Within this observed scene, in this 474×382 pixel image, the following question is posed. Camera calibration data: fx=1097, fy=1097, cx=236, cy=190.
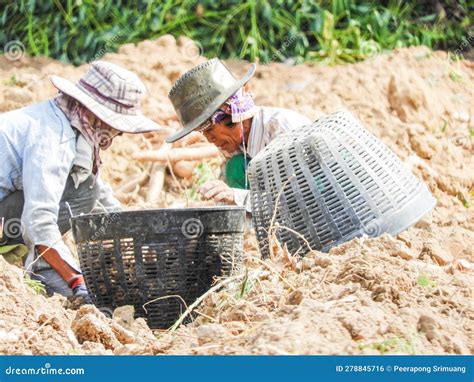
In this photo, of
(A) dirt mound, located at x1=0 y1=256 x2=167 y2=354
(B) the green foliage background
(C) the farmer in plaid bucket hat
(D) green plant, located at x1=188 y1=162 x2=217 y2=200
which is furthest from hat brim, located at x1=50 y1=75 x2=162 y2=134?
(B) the green foliage background

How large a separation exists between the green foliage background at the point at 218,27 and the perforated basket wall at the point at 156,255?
445 centimetres

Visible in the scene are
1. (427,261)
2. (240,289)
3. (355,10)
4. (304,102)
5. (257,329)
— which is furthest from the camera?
(355,10)

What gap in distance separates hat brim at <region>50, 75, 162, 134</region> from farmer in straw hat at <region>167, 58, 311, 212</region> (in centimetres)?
29

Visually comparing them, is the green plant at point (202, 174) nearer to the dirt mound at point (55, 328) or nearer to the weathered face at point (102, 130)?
the weathered face at point (102, 130)

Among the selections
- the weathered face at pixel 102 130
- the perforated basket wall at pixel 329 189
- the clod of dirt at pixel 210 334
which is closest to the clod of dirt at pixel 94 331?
the clod of dirt at pixel 210 334

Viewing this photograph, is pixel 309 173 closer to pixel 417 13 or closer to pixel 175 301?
pixel 175 301

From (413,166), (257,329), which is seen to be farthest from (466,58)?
(257,329)

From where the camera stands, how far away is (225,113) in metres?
5.43

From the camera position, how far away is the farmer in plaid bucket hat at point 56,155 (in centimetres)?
491

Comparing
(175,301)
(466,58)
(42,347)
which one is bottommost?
(466,58)

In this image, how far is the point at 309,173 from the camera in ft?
16.1

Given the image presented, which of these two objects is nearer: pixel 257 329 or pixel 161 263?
pixel 257 329

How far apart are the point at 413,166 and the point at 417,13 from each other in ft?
8.62

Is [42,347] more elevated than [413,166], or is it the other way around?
[42,347]
